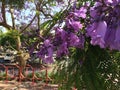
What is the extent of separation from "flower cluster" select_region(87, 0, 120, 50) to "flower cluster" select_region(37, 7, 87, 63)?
0.28 meters

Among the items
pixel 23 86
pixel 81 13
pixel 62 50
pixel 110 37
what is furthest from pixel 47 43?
pixel 23 86

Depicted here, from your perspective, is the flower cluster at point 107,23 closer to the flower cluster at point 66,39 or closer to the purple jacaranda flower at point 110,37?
the purple jacaranda flower at point 110,37

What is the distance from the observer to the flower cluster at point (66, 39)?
1831 millimetres

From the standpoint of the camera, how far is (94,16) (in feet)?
5.09

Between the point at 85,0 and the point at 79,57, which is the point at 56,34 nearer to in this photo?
the point at 79,57

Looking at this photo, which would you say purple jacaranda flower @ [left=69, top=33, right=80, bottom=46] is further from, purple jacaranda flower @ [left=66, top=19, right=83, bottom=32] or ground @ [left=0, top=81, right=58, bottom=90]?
ground @ [left=0, top=81, right=58, bottom=90]

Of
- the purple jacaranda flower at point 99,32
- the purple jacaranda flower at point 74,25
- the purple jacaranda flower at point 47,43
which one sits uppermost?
the purple jacaranda flower at point 74,25

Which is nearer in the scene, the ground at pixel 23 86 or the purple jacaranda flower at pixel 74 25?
the purple jacaranda flower at pixel 74 25

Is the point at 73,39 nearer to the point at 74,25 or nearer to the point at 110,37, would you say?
the point at 74,25

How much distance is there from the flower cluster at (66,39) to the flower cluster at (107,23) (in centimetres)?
28

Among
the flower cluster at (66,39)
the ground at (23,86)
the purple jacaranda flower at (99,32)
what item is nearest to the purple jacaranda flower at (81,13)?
the flower cluster at (66,39)

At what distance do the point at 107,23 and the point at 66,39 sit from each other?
13.4 inches

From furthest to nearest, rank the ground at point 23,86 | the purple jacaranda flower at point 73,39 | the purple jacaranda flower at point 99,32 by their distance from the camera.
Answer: the ground at point 23,86
the purple jacaranda flower at point 73,39
the purple jacaranda flower at point 99,32

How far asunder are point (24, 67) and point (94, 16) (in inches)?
763
